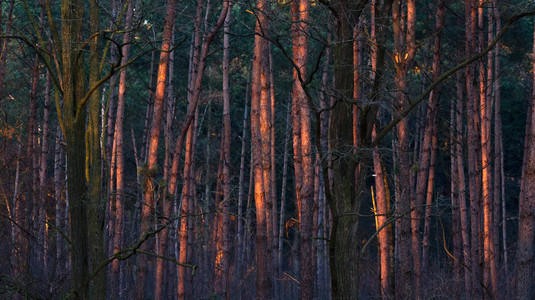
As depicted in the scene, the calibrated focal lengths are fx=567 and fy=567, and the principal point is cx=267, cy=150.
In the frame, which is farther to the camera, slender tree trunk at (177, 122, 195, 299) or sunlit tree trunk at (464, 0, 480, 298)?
slender tree trunk at (177, 122, 195, 299)

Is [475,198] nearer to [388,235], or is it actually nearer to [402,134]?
[388,235]

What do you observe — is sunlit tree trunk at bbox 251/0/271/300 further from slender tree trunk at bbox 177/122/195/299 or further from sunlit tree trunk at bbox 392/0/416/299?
sunlit tree trunk at bbox 392/0/416/299

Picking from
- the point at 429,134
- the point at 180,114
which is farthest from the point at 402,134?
the point at 180,114

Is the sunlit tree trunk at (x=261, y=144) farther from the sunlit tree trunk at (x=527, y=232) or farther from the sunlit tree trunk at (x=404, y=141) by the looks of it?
the sunlit tree trunk at (x=527, y=232)

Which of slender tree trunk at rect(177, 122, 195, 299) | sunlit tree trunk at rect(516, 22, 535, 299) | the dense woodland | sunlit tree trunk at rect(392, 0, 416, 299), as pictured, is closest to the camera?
the dense woodland

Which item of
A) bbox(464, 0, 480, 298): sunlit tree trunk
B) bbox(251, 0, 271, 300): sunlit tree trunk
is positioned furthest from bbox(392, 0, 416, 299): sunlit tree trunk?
bbox(251, 0, 271, 300): sunlit tree trunk

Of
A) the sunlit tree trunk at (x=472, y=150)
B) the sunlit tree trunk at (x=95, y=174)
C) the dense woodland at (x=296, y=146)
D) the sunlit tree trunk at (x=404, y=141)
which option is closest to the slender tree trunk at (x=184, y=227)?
the dense woodland at (x=296, y=146)

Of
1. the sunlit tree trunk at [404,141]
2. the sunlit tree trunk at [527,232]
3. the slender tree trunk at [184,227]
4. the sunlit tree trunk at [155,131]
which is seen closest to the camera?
the sunlit tree trunk at [527,232]

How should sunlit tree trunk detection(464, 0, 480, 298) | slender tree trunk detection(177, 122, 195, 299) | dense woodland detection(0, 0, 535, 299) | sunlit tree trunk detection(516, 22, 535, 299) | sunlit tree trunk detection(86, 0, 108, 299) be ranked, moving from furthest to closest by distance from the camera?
slender tree trunk detection(177, 122, 195, 299)
sunlit tree trunk detection(464, 0, 480, 298)
sunlit tree trunk detection(516, 22, 535, 299)
sunlit tree trunk detection(86, 0, 108, 299)
dense woodland detection(0, 0, 535, 299)

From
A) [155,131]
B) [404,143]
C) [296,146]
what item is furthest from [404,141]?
[155,131]

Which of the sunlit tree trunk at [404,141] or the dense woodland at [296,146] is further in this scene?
the sunlit tree trunk at [404,141]

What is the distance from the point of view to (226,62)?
13.2 metres

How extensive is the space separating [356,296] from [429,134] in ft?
16.5

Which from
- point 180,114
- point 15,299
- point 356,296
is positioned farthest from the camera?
point 180,114
